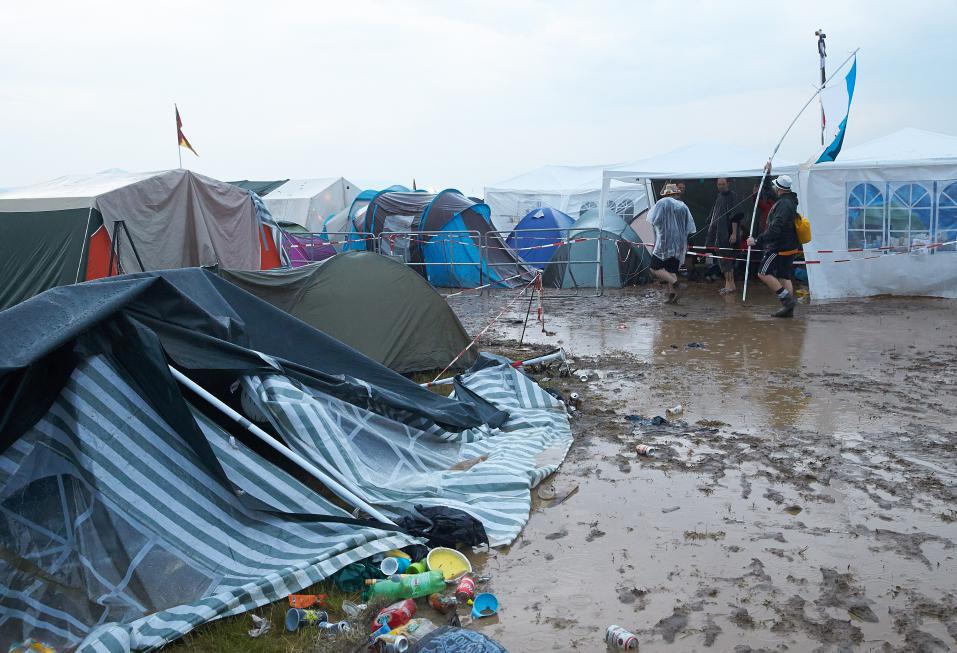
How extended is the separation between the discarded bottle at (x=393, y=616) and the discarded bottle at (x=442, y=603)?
13cm

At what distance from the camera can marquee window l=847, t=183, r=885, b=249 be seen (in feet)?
41.4

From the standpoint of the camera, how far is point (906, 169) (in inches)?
485

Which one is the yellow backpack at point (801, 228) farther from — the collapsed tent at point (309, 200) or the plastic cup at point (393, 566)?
the collapsed tent at point (309, 200)

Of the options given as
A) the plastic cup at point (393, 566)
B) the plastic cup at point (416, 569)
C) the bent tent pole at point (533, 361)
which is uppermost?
the bent tent pole at point (533, 361)

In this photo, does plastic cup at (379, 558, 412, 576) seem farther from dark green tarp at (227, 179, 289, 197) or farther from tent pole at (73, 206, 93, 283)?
dark green tarp at (227, 179, 289, 197)

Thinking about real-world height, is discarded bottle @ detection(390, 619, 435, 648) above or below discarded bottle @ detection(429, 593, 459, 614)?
above

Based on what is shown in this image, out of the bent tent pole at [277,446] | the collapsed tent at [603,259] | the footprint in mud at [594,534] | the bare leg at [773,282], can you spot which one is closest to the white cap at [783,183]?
the bare leg at [773,282]

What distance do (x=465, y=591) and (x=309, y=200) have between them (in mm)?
23944

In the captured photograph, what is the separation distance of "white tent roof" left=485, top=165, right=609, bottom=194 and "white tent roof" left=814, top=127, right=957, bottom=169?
909 centimetres

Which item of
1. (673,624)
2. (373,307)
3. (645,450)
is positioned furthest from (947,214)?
(673,624)

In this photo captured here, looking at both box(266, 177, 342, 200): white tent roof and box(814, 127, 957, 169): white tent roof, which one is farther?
box(266, 177, 342, 200): white tent roof

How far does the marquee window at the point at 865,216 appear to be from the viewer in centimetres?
1262

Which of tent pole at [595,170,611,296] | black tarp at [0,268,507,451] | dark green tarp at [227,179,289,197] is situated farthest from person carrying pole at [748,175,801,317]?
dark green tarp at [227,179,289,197]

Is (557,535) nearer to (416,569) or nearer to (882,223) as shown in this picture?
(416,569)
